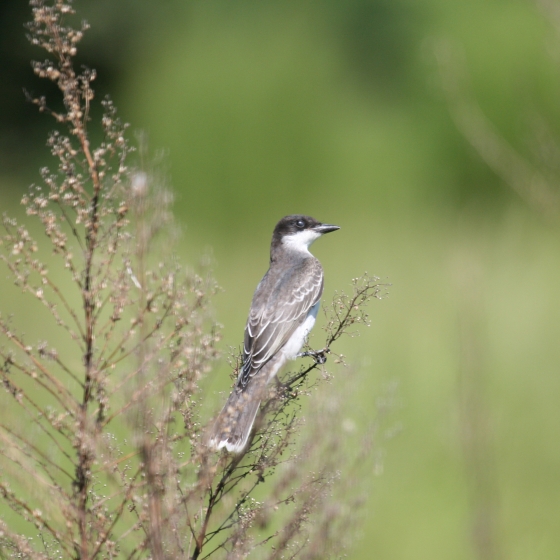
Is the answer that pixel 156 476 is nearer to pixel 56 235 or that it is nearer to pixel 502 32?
pixel 56 235

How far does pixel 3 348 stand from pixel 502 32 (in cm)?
1286

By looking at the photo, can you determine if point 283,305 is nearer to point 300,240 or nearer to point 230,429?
point 300,240

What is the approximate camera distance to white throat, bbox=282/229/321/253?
17.6ft

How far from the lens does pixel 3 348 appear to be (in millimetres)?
2143

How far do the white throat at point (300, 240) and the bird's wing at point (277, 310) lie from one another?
262 mm

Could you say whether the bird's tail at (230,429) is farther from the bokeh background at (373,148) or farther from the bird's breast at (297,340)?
the bokeh background at (373,148)

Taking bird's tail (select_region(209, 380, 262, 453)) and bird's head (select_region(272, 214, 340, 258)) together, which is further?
bird's head (select_region(272, 214, 340, 258))

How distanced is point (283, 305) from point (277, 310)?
0.07 meters

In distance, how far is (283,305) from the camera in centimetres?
470

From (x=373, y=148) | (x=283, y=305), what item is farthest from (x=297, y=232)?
(x=373, y=148)

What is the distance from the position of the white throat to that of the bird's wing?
0.26m

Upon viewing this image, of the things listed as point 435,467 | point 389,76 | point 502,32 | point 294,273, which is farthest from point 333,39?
point 294,273

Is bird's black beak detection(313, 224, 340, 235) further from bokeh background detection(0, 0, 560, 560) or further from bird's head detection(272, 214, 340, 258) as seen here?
bokeh background detection(0, 0, 560, 560)

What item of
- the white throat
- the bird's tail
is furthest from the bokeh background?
the bird's tail
